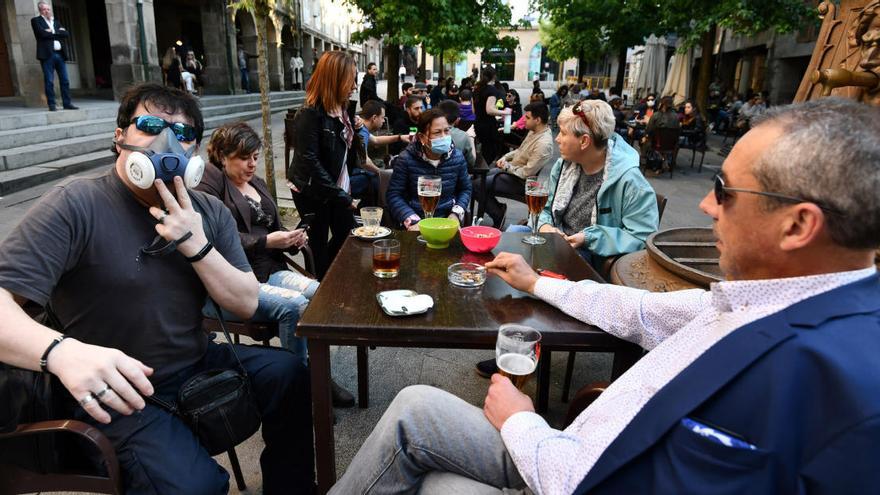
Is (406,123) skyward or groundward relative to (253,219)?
skyward

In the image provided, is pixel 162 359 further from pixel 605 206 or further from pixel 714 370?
pixel 605 206

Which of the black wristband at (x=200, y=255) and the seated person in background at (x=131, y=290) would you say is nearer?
the seated person in background at (x=131, y=290)

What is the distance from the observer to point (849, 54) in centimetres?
265

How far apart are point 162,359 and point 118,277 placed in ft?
1.03

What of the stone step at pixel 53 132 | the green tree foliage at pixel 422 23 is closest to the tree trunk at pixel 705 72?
the green tree foliage at pixel 422 23

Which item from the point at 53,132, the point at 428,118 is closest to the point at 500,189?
the point at 428,118

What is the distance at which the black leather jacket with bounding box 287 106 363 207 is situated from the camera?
366 cm

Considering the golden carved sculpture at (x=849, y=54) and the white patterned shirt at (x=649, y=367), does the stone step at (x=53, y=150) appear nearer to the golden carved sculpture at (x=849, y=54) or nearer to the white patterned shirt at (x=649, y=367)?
the white patterned shirt at (x=649, y=367)

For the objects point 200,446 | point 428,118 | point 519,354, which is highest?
point 428,118

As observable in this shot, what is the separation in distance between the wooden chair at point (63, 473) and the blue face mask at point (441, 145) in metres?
2.83

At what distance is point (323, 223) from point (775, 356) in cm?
346

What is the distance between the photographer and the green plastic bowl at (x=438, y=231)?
2414mm

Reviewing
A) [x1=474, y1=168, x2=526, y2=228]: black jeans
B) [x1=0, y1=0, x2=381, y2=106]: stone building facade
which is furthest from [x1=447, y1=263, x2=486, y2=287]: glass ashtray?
[x1=0, y1=0, x2=381, y2=106]: stone building facade

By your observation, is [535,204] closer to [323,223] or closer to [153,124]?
[153,124]
